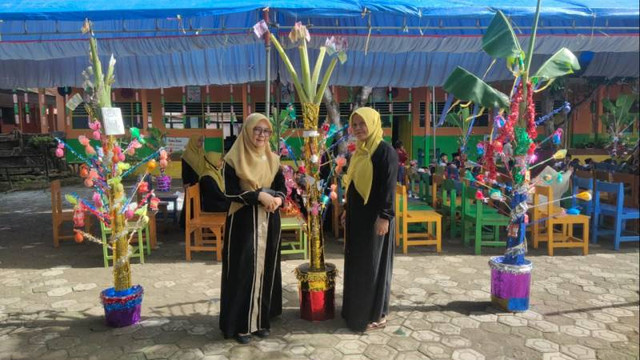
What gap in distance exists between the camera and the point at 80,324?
3.12 metres

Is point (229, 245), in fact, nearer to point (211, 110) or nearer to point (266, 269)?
point (266, 269)

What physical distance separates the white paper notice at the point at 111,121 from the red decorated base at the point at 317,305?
1.55 m

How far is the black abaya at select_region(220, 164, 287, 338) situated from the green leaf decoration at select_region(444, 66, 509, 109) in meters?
1.35

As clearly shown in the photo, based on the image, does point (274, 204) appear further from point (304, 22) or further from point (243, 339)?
point (304, 22)

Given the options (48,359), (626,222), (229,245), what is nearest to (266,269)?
(229,245)

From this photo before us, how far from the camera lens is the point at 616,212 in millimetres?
4883

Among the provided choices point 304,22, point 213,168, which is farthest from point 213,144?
point 304,22

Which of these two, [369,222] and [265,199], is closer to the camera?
[265,199]

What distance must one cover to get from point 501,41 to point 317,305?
2125 millimetres

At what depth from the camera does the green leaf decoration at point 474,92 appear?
3070 mm

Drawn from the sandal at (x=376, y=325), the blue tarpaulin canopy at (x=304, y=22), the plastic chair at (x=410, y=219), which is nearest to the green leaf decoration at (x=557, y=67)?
the blue tarpaulin canopy at (x=304, y=22)

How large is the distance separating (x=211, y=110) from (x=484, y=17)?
8324 mm

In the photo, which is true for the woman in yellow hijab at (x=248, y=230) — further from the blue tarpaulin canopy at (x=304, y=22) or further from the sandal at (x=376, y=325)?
the blue tarpaulin canopy at (x=304, y=22)

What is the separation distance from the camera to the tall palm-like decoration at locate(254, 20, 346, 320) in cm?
306
